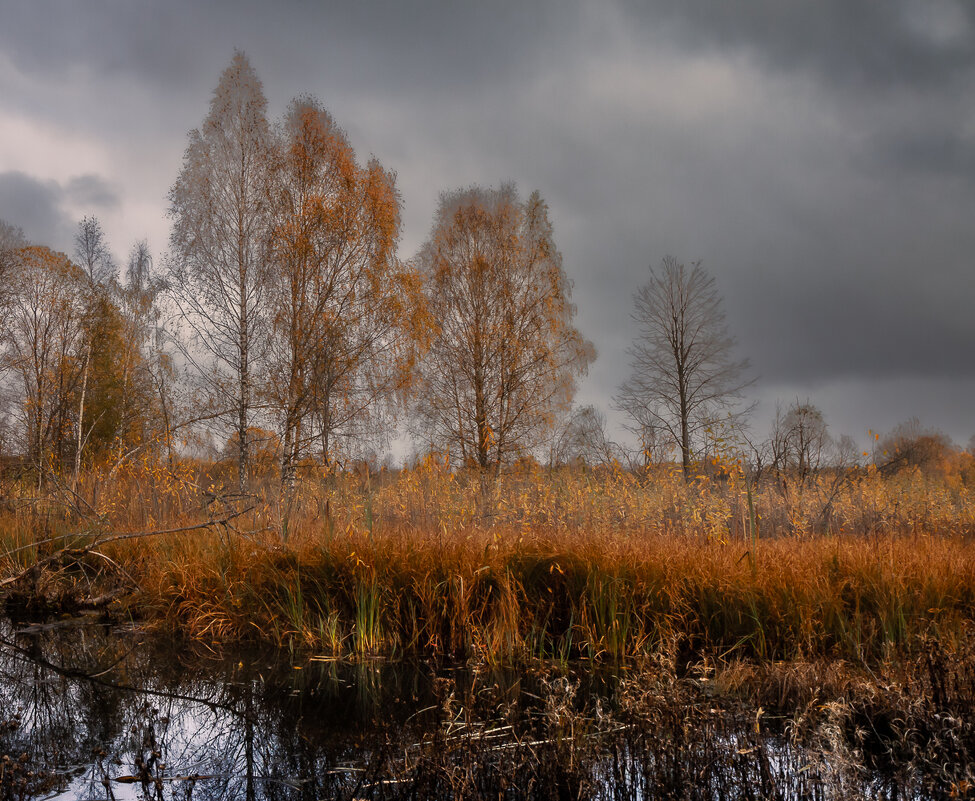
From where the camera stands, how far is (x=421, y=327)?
13.6 m

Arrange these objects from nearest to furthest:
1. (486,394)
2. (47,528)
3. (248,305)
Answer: (47,528) < (248,305) < (486,394)

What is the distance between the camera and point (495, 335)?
16812mm

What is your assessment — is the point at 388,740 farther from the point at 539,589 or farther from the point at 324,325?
the point at 324,325

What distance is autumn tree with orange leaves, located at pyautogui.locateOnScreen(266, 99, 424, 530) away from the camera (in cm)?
1224

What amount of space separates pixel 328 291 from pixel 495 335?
18.1ft

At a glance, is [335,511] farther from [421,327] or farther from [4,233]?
[4,233]

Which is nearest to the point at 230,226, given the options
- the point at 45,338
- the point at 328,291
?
the point at 328,291

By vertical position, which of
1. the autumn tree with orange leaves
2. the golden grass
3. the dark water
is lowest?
the dark water

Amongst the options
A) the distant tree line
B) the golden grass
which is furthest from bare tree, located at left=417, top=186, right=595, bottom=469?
the golden grass

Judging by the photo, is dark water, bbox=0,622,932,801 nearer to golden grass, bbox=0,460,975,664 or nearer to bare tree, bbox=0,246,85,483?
golden grass, bbox=0,460,975,664

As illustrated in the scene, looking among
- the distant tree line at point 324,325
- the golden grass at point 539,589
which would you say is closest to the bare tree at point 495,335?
the distant tree line at point 324,325

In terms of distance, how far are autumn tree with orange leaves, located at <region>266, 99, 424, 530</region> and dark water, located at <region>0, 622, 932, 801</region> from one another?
815 centimetres

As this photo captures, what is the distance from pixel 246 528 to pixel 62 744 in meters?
4.15

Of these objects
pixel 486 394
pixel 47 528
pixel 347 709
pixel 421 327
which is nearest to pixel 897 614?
pixel 347 709
